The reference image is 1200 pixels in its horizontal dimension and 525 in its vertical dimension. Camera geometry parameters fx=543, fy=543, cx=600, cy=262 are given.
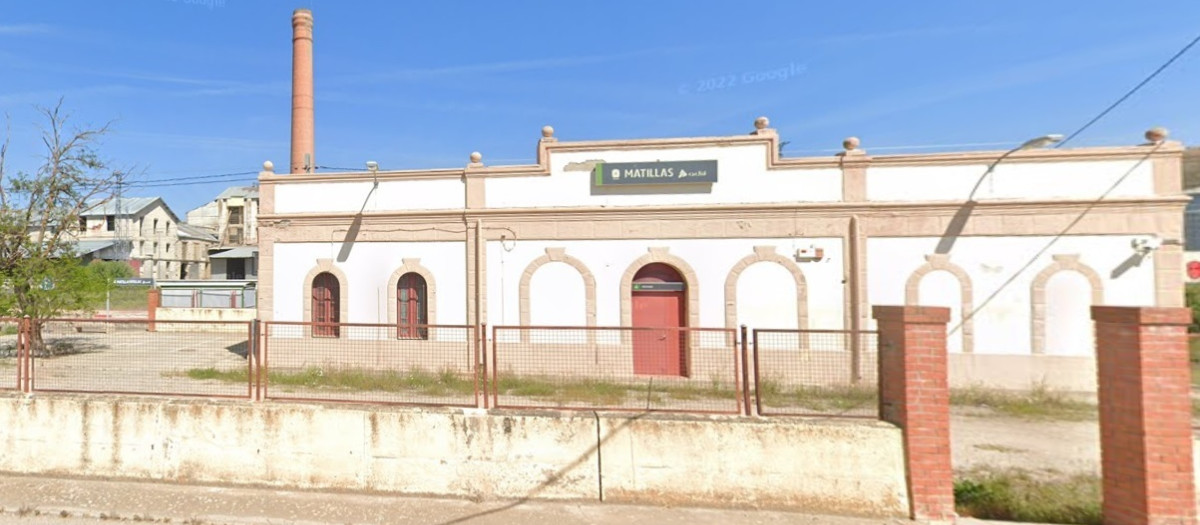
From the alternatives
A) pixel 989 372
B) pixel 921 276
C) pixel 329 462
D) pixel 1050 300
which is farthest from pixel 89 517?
pixel 1050 300

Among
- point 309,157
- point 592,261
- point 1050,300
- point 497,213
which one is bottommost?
point 1050,300

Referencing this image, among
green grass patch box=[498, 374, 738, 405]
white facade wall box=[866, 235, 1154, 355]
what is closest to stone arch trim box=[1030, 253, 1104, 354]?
white facade wall box=[866, 235, 1154, 355]

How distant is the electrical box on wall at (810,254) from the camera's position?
11328mm

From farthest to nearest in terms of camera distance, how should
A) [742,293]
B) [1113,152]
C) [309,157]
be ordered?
[309,157] → [742,293] → [1113,152]

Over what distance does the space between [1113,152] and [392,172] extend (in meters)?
14.9

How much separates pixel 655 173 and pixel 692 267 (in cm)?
219

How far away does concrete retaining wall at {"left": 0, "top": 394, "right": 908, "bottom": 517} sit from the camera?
494 cm

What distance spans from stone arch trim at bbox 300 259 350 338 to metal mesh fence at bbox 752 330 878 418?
9.98 m

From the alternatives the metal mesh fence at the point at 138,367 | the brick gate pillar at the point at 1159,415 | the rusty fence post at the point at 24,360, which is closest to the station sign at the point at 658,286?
the metal mesh fence at the point at 138,367

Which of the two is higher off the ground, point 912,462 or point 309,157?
point 309,157

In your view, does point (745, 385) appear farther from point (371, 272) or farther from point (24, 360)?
point (371, 272)

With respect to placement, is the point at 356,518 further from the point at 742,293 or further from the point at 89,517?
the point at 742,293

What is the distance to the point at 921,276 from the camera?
11023mm

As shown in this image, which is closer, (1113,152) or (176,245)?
(1113,152)
